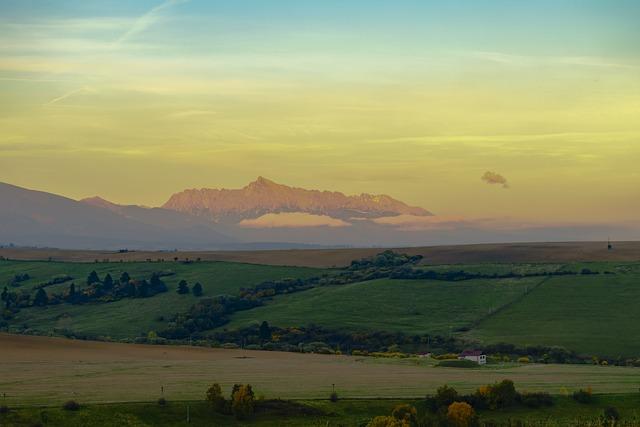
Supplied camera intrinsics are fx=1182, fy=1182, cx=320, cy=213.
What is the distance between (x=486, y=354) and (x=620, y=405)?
50.9 metres

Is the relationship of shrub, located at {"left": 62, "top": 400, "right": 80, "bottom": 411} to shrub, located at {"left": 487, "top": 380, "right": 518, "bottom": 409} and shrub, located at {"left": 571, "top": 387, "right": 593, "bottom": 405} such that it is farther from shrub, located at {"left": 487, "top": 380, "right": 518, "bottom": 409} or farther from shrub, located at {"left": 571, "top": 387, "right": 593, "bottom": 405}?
shrub, located at {"left": 571, "top": 387, "right": 593, "bottom": 405}

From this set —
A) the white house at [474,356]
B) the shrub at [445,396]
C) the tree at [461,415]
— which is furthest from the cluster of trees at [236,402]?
the white house at [474,356]

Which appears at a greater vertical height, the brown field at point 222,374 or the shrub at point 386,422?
the brown field at point 222,374

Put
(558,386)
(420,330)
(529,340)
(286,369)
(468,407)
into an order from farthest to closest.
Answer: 1. (420,330)
2. (529,340)
3. (286,369)
4. (558,386)
5. (468,407)

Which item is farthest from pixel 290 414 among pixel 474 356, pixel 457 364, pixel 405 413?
pixel 474 356

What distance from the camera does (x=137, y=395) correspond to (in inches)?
4087

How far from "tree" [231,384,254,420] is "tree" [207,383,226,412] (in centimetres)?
98

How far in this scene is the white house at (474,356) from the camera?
147m

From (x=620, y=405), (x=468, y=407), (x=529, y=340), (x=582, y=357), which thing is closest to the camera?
(x=468, y=407)

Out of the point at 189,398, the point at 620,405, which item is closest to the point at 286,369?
the point at 189,398

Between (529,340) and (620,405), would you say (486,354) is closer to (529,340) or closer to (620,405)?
(529,340)

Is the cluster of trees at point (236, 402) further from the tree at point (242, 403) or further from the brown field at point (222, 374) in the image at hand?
the brown field at point (222, 374)

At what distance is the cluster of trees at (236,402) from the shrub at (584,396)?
3062cm

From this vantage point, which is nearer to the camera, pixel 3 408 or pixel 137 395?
pixel 3 408
